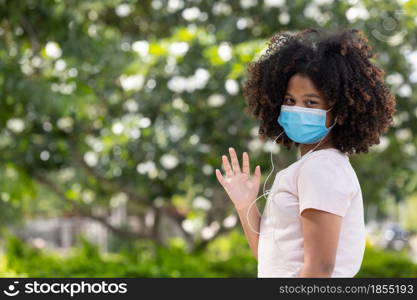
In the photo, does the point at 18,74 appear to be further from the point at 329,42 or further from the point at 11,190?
the point at 329,42

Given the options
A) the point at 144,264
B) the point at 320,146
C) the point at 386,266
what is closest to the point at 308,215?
the point at 320,146

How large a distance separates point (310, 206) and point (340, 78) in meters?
0.39

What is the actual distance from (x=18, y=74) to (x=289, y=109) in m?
3.84

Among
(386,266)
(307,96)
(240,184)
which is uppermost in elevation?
(386,266)

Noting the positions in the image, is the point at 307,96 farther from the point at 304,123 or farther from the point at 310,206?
the point at 310,206

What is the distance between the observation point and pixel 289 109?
2.11 m

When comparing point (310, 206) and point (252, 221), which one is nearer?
point (310, 206)

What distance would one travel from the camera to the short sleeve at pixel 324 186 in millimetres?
1862

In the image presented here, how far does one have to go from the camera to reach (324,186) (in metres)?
1.87

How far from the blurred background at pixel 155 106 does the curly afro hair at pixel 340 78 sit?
337cm

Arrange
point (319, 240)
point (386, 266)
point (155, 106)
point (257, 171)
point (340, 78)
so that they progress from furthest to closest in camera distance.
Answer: point (386, 266) → point (155, 106) → point (257, 171) → point (340, 78) → point (319, 240)

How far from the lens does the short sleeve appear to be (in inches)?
73.3

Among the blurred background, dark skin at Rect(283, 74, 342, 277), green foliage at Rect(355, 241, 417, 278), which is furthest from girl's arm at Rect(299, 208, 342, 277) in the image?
green foliage at Rect(355, 241, 417, 278)

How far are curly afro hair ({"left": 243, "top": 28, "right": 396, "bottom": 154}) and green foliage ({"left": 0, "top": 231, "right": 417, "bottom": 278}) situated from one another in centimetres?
457
